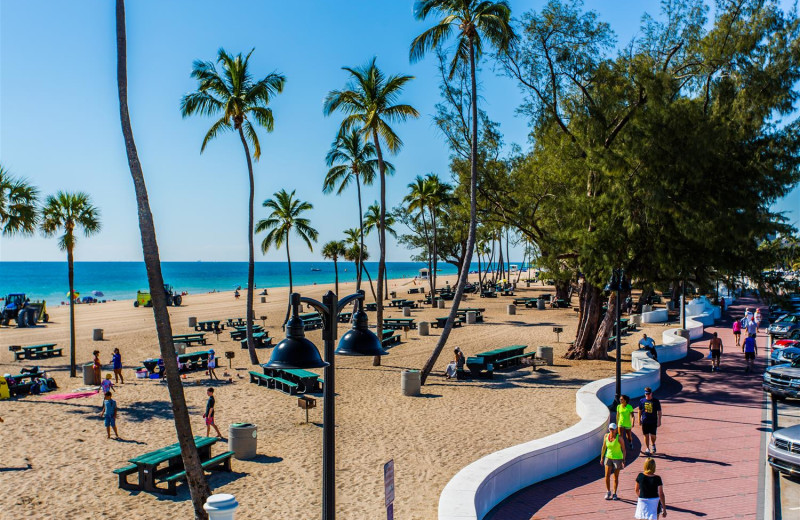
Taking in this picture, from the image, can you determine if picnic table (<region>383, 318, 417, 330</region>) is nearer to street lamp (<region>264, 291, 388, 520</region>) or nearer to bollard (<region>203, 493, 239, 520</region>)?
street lamp (<region>264, 291, 388, 520</region>)

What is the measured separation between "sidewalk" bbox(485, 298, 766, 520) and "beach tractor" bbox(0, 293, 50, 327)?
46.8m

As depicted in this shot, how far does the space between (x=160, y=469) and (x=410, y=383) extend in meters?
8.58

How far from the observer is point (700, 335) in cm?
3155

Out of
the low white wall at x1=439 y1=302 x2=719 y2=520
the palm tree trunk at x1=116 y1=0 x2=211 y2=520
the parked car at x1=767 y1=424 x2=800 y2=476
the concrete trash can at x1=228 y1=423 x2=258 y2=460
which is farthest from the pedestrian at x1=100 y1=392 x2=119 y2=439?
the parked car at x1=767 y1=424 x2=800 y2=476

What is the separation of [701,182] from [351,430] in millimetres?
13637

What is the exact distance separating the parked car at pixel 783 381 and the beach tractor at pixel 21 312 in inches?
1973

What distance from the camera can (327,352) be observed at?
5590mm

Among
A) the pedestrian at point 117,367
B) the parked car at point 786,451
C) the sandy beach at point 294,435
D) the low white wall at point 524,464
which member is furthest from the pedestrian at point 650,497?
the pedestrian at point 117,367

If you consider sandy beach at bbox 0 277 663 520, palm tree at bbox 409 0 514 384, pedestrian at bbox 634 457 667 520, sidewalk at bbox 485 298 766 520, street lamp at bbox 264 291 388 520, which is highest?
palm tree at bbox 409 0 514 384

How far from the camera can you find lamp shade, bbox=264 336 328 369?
16.5ft

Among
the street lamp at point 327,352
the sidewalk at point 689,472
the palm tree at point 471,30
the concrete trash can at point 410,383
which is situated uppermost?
the palm tree at point 471,30

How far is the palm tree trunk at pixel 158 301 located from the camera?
883 cm

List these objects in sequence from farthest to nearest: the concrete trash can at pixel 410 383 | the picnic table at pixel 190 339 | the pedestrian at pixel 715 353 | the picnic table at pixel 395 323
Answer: the picnic table at pixel 395 323
the picnic table at pixel 190 339
the pedestrian at pixel 715 353
the concrete trash can at pixel 410 383

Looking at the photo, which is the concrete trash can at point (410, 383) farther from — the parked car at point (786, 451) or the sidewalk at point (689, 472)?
the parked car at point (786, 451)
